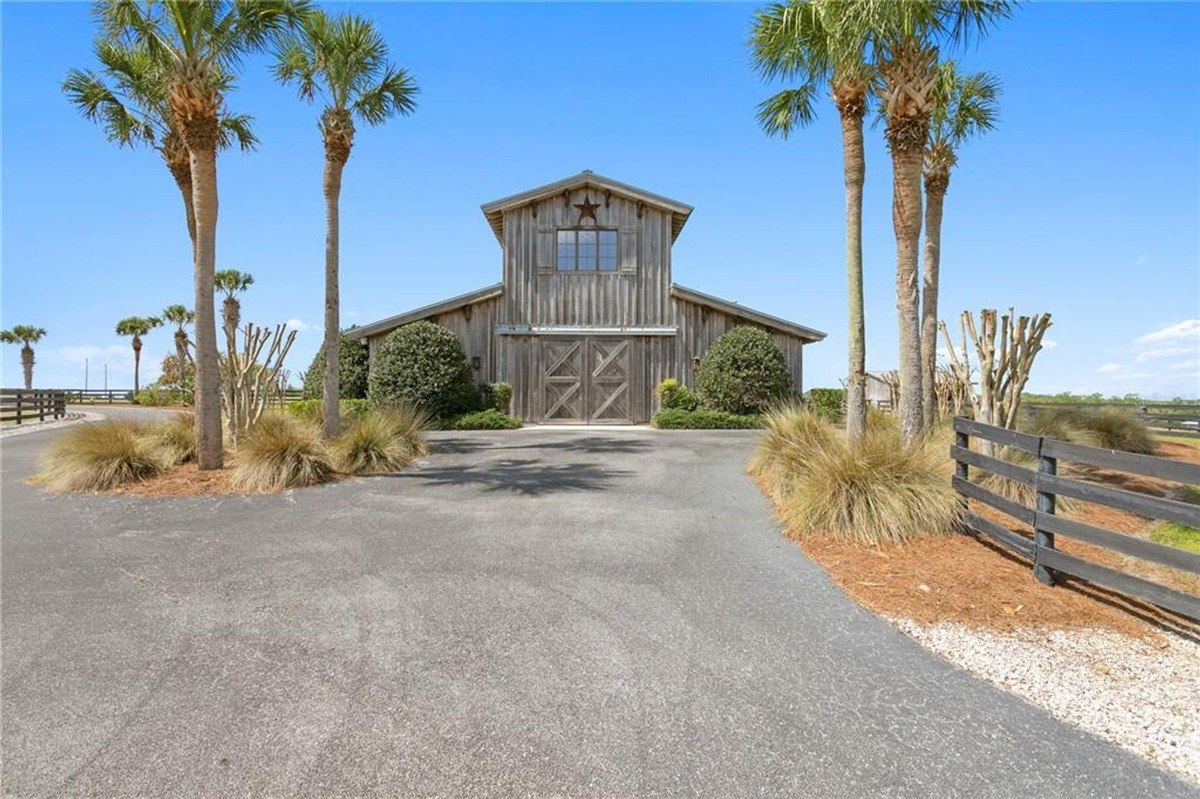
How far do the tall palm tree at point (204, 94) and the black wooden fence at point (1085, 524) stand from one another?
11.5m

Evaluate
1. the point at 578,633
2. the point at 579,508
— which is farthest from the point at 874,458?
the point at 578,633

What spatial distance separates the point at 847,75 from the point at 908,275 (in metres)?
3.29

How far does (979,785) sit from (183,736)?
13.1 feet

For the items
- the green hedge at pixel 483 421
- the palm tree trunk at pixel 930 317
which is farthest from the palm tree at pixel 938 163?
the green hedge at pixel 483 421

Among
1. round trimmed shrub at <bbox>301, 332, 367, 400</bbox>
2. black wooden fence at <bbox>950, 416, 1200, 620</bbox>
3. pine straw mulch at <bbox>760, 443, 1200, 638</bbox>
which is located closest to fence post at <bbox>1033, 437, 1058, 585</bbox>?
black wooden fence at <bbox>950, 416, 1200, 620</bbox>

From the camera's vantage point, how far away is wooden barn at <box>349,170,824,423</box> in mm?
19656

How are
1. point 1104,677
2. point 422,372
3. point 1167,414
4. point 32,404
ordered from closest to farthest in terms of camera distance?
point 1104,677 → point 422,372 → point 1167,414 → point 32,404

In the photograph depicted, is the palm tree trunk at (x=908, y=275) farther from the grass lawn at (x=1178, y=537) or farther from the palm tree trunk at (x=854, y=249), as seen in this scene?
the grass lawn at (x=1178, y=537)

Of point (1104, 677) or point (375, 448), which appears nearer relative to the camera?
point (1104, 677)

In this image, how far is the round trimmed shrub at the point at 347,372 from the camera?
1956 cm

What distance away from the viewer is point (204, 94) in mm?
9953

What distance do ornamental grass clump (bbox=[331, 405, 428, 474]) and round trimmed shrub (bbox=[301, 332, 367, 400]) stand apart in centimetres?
850

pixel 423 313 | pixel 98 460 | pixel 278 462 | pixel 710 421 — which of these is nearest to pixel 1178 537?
pixel 710 421

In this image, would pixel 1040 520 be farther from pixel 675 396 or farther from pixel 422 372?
pixel 422 372
